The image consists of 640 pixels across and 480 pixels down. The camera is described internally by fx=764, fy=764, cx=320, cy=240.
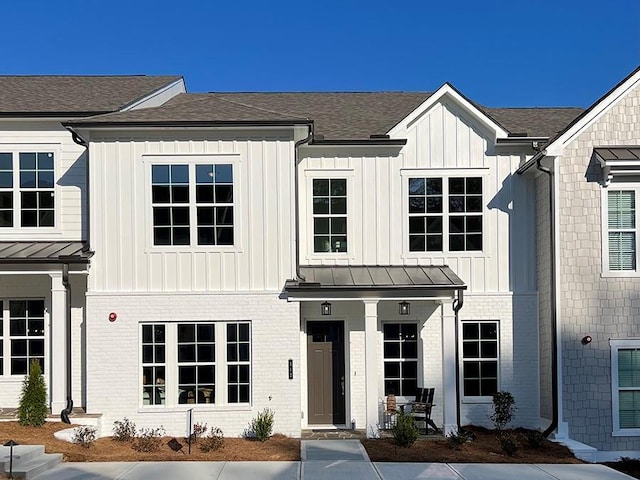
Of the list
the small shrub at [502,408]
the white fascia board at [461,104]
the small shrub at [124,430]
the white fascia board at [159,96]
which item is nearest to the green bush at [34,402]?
the small shrub at [124,430]

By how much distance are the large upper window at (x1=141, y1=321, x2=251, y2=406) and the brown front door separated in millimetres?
1852

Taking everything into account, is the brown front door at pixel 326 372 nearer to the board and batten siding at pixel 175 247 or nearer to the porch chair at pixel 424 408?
the porch chair at pixel 424 408

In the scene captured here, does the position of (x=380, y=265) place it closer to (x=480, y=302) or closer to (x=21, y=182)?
(x=480, y=302)

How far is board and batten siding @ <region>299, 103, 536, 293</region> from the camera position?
17172 millimetres

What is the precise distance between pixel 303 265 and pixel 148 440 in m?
5.08

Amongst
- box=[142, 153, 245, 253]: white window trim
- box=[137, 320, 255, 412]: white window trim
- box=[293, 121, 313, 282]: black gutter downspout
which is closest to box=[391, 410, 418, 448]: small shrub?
box=[137, 320, 255, 412]: white window trim

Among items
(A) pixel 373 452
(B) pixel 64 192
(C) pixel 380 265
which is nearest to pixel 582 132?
(C) pixel 380 265

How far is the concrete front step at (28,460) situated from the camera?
38.3 ft

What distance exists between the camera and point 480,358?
Answer: 17.1 m

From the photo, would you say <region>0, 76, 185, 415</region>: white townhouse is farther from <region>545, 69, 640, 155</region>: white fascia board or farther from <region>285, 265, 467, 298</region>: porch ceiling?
<region>545, 69, 640, 155</region>: white fascia board

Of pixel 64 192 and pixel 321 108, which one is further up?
pixel 321 108

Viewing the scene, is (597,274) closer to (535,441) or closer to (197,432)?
(535,441)

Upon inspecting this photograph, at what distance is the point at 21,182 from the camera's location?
55.8 ft

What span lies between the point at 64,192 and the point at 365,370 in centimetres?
773
